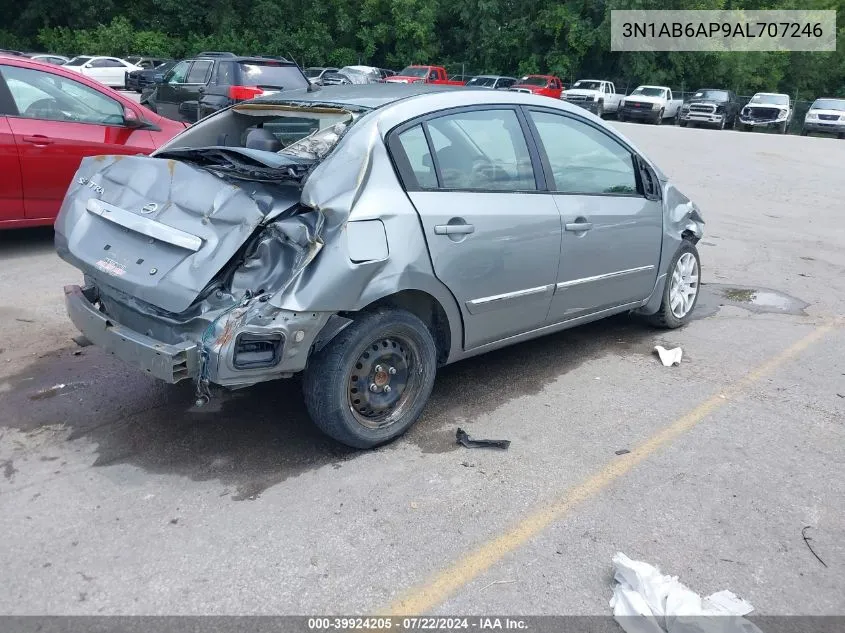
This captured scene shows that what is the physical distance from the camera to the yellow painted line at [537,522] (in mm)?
2898

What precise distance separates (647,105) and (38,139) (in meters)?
30.6

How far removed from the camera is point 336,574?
3.00 m

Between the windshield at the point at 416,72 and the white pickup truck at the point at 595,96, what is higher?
the windshield at the point at 416,72

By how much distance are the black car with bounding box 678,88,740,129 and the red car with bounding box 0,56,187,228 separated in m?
31.3

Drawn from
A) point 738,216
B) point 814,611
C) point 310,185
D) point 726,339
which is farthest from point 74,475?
point 738,216

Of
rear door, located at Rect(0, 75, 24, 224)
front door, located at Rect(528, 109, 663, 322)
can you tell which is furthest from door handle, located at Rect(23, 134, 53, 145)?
front door, located at Rect(528, 109, 663, 322)

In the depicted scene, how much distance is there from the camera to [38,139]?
7.00 metres

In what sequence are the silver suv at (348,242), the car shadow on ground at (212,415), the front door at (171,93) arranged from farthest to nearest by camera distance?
the front door at (171,93)
the car shadow on ground at (212,415)
the silver suv at (348,242)

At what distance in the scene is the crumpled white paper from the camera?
9.00 feet

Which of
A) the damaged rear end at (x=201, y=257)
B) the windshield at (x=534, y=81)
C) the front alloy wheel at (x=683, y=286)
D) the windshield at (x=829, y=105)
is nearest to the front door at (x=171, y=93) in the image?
the front alloy wheel at (x=683, y=286)

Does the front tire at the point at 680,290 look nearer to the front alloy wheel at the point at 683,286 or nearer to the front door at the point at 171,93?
the front alloy wheel at the point at 683,286

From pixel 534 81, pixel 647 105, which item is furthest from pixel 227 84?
pixel 534 81

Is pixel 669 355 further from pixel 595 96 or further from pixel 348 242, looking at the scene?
pixel 595 96

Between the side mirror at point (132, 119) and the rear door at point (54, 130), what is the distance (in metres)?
0.05
